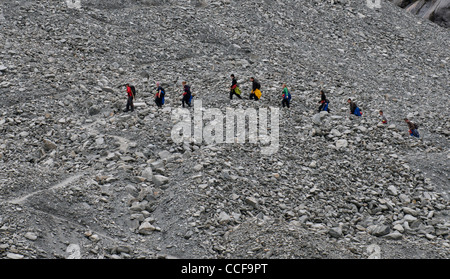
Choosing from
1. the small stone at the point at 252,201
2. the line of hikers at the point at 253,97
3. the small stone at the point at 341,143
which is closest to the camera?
the small stone at the point at 252,201

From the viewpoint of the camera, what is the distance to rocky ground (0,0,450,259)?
46.9 feet

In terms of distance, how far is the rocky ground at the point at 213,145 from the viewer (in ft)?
46.9

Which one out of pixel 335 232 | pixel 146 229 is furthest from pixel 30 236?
pixel 335 232

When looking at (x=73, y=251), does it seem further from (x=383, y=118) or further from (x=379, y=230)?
(x=383, y=118)

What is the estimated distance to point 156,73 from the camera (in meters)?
24.1

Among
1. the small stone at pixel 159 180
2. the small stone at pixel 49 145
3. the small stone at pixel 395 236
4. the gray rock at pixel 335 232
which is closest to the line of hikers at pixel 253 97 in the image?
the small stone at pixel 49 145

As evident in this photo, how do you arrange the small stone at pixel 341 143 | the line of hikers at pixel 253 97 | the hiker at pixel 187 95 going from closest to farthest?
the small stone at pixel 341 143 < the line of hikers at pixel 253 97 < the hiker at pixel 187 95

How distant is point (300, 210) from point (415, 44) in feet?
66.4

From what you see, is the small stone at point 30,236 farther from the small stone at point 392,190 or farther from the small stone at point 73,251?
the small stone at point 392,190

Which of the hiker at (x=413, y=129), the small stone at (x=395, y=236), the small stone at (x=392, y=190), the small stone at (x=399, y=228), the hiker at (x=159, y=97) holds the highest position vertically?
the hiker at (x=159, y=97)

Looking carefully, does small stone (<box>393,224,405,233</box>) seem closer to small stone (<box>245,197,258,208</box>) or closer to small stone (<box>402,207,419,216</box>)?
small stone (<box>402,207,419,216</box>)

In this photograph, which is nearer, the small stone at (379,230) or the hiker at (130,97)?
the small stone at (379,230)
